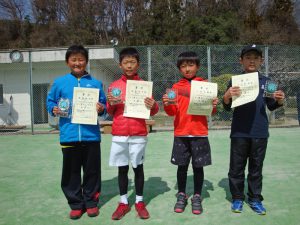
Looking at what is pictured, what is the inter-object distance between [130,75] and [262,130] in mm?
1406

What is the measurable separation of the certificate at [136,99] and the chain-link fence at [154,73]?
5911mm

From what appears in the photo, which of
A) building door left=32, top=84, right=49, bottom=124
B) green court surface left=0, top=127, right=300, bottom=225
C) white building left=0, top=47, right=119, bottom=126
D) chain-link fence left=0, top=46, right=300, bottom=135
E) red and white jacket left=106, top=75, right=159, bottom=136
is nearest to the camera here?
green court surface left=0, top=127, right=300, bottom=225

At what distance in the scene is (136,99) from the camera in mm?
3061

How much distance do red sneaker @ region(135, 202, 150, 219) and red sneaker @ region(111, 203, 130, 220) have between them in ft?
0.33

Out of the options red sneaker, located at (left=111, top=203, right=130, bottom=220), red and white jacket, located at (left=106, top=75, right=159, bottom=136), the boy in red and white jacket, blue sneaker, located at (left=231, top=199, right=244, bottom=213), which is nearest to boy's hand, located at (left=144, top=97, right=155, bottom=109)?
the boy in red and white jacket

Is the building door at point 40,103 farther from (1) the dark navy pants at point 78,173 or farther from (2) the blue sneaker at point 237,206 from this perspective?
(2) the blue sneaker at point 237,206

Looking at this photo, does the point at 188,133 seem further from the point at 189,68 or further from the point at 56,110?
the point at 56,110

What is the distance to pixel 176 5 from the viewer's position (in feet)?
85.8

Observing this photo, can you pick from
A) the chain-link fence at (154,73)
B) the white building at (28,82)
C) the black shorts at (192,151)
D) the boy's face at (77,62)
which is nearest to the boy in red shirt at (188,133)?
the black shorts at (192,151)

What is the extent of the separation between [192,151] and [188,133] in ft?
0.64

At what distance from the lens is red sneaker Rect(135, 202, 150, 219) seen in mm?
2982

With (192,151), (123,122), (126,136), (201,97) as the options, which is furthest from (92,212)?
(201,97)

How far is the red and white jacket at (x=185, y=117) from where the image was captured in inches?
124

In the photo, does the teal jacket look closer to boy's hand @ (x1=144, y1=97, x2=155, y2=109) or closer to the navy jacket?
boy's hand @ (x1=144, y1=97, x2=155, y2=109)
